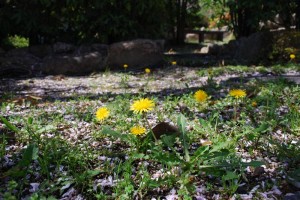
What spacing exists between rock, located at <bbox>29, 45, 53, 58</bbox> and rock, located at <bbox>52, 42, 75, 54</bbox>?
163 millimetres

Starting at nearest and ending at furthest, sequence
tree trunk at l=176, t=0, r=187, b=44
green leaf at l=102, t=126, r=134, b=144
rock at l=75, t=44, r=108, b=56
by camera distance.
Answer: green leaf at l=102, t=126, r=134, b=144
rock at l=75, t=44, r=108, b=56
tree trunk at l=176, t=0, r=187, b=44

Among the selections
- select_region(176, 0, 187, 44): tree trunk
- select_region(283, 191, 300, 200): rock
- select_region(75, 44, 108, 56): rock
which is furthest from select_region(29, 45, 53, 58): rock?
select_region(283, 191, 300, 200): rock

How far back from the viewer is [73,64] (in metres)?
8.23

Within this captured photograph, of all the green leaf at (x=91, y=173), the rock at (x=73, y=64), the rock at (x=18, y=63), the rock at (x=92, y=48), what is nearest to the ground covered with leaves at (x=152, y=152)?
the green leaf at (x=91, y=173)

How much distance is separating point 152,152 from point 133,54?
652 cm

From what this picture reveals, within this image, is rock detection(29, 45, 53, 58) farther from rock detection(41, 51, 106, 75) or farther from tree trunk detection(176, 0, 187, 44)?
tree trunk detection(176, 0, 187, 44)

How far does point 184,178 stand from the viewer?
84.7 inches

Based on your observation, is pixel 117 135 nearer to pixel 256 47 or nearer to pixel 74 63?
pixel 74 63

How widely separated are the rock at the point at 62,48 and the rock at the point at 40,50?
0.16 metres

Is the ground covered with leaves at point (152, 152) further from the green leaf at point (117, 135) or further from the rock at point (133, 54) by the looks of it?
the rock at point (133, 54)

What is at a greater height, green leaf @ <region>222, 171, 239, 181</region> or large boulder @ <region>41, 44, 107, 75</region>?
large boulder @ <region>41, 44, 107, 75</region>

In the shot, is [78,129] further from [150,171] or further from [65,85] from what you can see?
[65,85]

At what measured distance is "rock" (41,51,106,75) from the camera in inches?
321

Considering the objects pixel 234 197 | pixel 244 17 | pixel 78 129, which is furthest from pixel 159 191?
pixel 244 17
